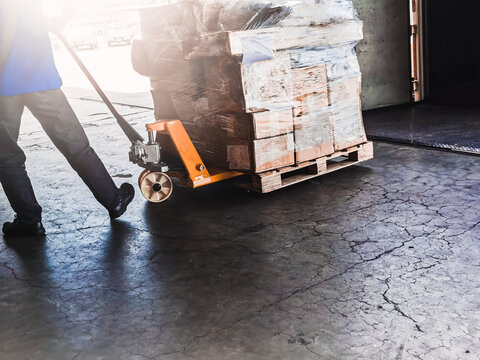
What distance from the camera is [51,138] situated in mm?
3631

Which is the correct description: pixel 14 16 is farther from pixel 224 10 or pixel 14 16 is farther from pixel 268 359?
pixel 268 359

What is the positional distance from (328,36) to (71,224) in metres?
2.36

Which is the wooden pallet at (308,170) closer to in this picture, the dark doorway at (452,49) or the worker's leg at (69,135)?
the worker's leg at (69,135)

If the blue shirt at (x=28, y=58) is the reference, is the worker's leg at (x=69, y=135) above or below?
below

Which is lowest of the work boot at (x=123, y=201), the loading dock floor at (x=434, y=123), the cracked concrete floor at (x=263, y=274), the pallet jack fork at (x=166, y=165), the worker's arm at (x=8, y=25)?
the cracked concrete floor at (x=263, y=274)

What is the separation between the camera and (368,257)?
9.53 feet

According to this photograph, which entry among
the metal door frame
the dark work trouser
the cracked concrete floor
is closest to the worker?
the dark work trouser

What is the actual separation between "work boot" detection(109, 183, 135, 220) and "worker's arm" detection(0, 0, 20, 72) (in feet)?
4.02

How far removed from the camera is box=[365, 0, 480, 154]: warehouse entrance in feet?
18.1

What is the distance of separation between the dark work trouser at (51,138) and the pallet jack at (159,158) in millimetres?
347

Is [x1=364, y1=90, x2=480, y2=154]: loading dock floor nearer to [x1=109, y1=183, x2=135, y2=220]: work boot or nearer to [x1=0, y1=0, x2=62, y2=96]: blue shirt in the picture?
[x1=109, y1=183, x2=135, y2=220]: work boot

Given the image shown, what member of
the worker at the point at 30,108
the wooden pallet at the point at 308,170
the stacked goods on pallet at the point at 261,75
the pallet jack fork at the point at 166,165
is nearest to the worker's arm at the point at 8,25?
the worker at the point at 30,108

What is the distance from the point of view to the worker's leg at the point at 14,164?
137 inches

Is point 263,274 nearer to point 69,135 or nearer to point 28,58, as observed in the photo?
point 69,135
